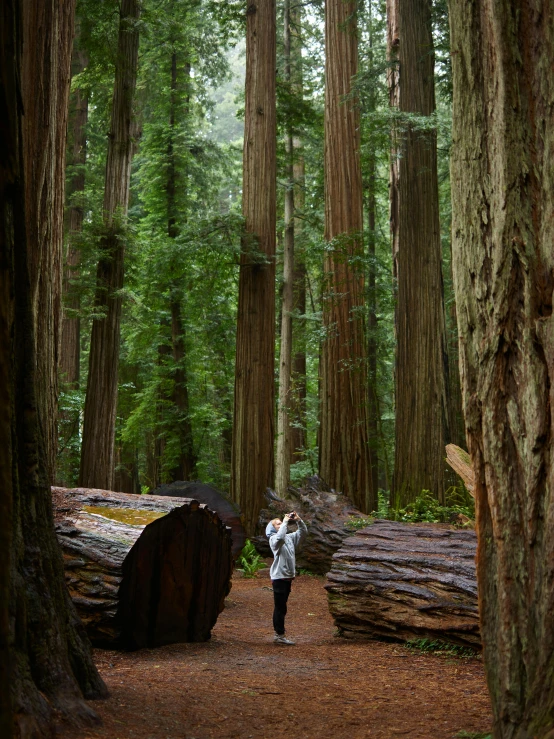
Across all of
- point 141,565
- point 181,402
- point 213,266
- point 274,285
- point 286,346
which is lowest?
point 141,565

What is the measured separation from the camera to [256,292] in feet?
51.6

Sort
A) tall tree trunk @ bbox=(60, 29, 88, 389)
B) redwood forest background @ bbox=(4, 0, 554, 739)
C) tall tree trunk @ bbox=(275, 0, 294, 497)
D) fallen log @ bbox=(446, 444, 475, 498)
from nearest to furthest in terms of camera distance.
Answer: redwood forest background @ bbox=(4, 0, 554, 739) → fallen log @ bbox=(446, 444, 475, 498) → tall tree trunk @ bbox=(60, 29, 88, 389) → tall tree trunk @ bbox=(275, 0, 294, 497)

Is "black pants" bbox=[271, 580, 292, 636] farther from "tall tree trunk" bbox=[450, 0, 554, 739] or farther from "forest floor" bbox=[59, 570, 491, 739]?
A: "tall tree trunk" bbox=[450, 0, 554, 739]

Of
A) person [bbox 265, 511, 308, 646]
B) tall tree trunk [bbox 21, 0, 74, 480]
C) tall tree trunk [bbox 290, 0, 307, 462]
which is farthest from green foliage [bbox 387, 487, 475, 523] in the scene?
tall tree trunk [bbox 290, 0, 307, 462]

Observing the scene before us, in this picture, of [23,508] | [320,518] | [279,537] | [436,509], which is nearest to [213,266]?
[320,518]

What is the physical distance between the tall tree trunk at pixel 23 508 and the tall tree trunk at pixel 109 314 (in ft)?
29.4

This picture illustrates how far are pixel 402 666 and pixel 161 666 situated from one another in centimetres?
220

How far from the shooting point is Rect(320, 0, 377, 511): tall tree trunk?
1527 centimetres

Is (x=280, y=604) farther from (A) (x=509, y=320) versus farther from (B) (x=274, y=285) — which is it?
(B) (x=274, y=285)

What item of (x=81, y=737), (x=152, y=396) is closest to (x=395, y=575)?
(x=81, y=737)

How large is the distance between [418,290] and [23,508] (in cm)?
987

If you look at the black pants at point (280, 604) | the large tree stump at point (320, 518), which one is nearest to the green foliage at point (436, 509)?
the large tree stump at point (320, 518)

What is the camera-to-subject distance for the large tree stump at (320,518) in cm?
1318

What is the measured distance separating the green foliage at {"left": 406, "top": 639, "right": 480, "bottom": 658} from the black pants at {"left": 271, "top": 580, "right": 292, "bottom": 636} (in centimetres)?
144
